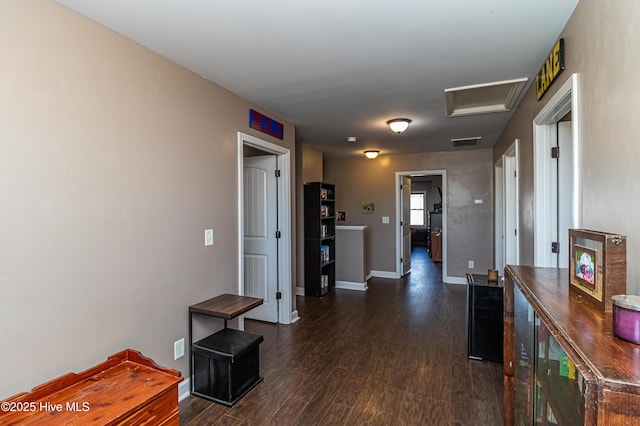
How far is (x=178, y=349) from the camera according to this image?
2342 mm

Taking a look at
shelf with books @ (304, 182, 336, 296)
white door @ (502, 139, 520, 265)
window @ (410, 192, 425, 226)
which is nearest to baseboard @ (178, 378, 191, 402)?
shelf with books @ (304, 182, 336, 296)

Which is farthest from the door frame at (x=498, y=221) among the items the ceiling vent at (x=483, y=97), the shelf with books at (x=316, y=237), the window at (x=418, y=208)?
the window at (x=418, y=208)

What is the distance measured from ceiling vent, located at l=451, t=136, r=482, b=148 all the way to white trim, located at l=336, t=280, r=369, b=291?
9.20ft

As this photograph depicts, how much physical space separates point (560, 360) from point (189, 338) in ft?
7.60

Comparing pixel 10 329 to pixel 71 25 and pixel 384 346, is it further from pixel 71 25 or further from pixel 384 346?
pixel 384 346

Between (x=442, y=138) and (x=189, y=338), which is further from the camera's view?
(x=442, y=138)

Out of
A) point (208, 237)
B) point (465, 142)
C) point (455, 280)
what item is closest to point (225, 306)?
point (208, 237)

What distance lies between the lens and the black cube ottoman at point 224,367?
2268 mm

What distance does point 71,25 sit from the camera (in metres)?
1.71

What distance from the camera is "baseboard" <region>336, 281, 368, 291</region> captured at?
218 inches

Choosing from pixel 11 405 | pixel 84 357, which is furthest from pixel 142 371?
pixel 11 405

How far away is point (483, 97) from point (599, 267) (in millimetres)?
2811

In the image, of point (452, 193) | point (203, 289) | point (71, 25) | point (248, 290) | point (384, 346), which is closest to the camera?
point (71, 25)

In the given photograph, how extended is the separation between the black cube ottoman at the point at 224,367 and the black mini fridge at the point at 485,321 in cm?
194
